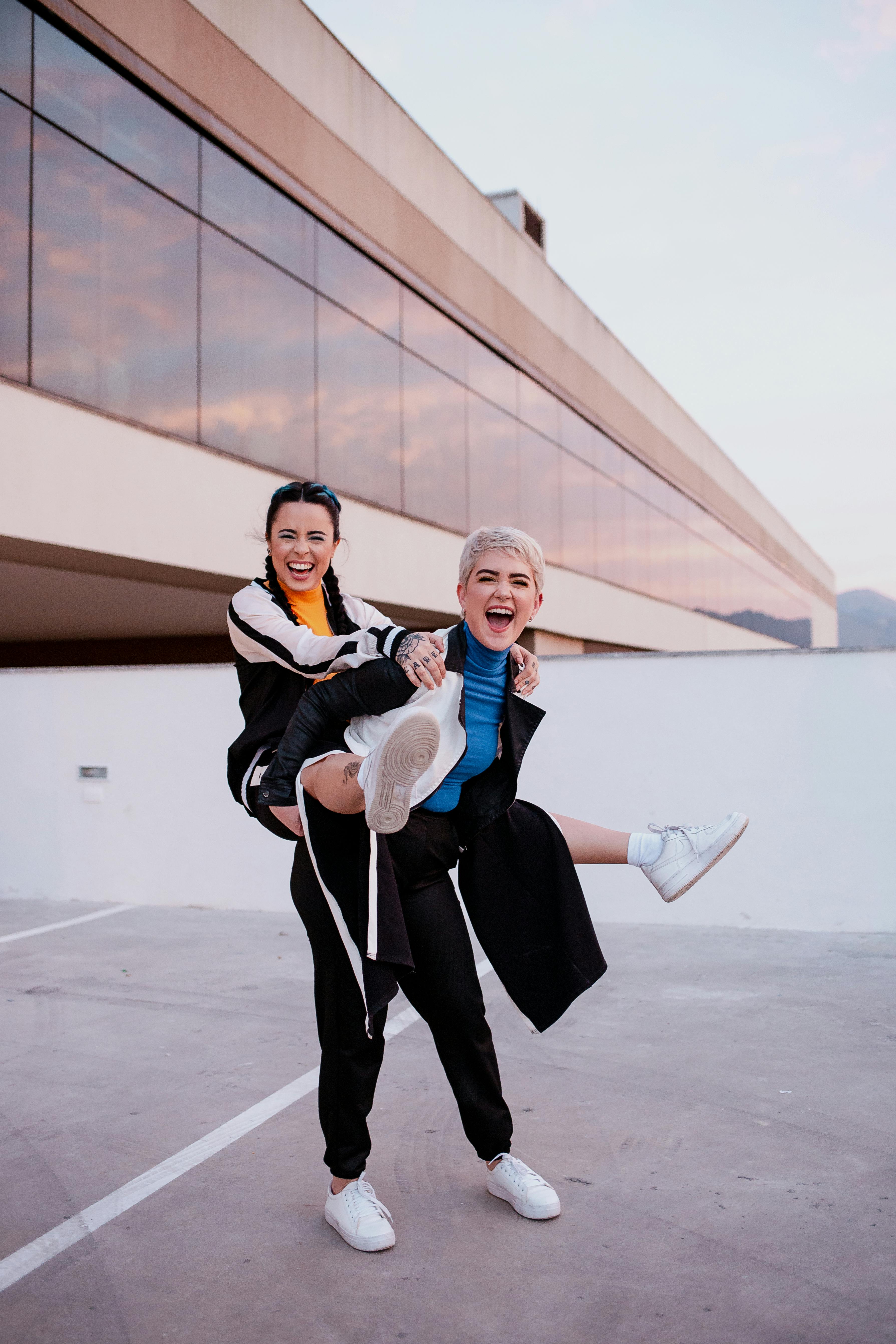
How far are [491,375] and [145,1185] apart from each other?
15644mm

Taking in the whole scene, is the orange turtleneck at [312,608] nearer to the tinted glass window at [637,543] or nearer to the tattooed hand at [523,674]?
the tattooed hand at [523,674]

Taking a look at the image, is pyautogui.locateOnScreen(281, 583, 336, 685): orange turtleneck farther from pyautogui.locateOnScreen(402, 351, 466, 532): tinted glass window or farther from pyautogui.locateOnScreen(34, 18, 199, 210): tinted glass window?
pyautogui.locateOnScreen(402, 351, 466, 532): tinted glass window

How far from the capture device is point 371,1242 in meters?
2.50

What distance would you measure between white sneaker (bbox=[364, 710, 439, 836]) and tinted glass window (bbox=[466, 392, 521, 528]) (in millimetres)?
14099

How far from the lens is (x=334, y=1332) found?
84.3 inches

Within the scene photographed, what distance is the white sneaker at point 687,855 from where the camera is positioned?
299 centimetres

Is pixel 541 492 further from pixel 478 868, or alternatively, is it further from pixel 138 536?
pixel 478 868

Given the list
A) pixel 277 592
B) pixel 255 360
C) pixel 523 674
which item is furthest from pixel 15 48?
pixel 523 674

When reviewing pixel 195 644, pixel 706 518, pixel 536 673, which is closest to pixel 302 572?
pixel 536 673

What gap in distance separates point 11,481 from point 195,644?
7530 mm

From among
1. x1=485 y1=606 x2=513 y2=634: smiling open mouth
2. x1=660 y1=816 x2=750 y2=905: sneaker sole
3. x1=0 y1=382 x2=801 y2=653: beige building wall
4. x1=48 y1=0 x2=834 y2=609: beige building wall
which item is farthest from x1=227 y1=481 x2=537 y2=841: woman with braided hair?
x1=48 y1=0 x2=834 y2=609: beige building wall

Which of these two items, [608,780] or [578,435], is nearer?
[608,780]

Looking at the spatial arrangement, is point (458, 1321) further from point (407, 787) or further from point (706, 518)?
point (706, 518)

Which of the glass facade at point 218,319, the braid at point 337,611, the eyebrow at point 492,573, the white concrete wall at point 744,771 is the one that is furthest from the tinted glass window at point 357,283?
the eyebrow at point 492,573
